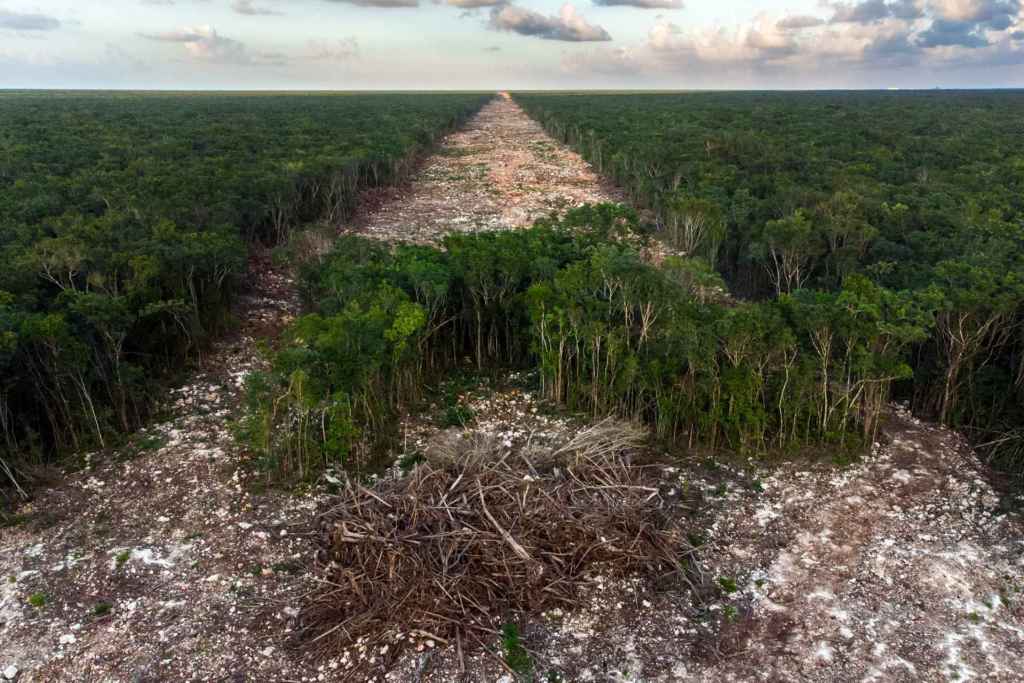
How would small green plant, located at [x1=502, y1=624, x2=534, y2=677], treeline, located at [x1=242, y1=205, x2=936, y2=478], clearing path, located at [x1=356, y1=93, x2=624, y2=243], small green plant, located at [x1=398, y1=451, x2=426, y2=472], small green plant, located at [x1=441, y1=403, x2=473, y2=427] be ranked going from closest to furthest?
small green plant, located at [x1=502, y1=624, x2=534, y2=677], treeline, located at [x1=242, y1=205, x2=936, y2=478], small green plant, located at [x1=398, y1=451, x2=426, y2=472], small green plant, located at [x1=441, y1=403, x2=473, y2=427], clearing path, located at [x1=356, y1=93, x2=624, y2=243]

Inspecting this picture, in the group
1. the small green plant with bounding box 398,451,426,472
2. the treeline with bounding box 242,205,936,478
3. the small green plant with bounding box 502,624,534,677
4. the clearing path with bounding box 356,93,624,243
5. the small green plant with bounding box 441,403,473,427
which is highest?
the clearing path with bounding box 356,93,624,243

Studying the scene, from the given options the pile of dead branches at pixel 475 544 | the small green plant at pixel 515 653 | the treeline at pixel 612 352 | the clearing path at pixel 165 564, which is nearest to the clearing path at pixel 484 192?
the treeline at pixel 612 352

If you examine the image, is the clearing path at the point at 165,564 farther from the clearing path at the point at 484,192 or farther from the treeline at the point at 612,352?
the clearing path at the point at 484,192

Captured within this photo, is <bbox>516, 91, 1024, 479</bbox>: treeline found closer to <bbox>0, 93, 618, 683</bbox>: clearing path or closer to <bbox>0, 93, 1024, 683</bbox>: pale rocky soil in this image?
<bbox>0, 93, 1024, 683</bbox>: pale rocky soil

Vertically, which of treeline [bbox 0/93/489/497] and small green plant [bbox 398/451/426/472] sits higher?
treeline [bbox 0/93/489/497]

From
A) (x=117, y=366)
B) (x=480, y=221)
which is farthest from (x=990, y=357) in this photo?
(x=480, y=221)

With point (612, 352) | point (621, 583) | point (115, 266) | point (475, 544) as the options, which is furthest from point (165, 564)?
point (612, 352)

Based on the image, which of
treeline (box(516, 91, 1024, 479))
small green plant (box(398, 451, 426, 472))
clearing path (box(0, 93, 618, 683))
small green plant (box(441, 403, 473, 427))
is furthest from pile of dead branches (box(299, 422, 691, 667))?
treeline (box(516, 91, 1024, 479))
